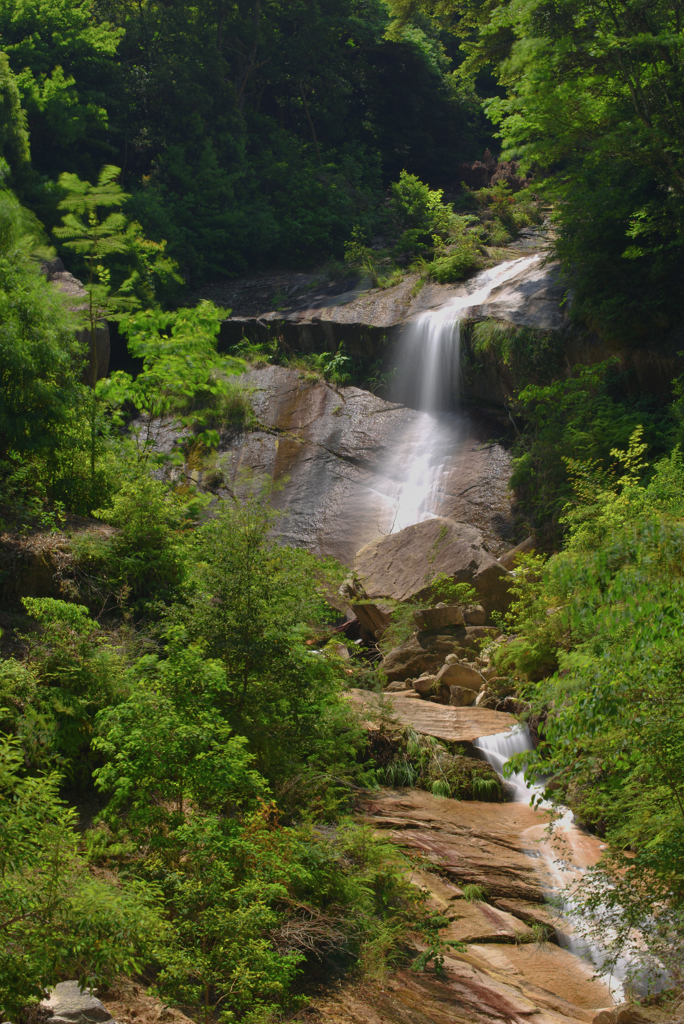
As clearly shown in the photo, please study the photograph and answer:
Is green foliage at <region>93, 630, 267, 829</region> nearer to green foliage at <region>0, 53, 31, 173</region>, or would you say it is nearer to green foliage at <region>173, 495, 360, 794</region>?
green foliage at <region>173, 495, 360, 794</region>

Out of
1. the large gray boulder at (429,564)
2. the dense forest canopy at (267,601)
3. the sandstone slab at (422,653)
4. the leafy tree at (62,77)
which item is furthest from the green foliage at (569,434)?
the leafy tree at (62,77)

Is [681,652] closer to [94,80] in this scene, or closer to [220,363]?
[220,363]

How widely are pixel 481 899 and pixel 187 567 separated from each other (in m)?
4.46

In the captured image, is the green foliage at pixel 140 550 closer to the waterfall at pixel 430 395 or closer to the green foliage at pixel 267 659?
the green foliage at pixel 267 659

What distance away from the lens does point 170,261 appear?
2192 cm

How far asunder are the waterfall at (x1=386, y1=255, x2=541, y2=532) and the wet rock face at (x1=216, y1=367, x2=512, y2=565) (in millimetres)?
121

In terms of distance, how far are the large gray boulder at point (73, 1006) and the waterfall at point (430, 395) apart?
488 inches

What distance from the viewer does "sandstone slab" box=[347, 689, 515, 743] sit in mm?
8992

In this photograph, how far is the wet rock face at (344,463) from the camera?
15.6 metres

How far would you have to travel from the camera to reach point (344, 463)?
17422 millimetres

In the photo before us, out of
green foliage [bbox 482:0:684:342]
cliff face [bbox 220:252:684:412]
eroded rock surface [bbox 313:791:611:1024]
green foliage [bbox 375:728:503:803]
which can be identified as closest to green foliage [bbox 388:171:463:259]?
cliff face [bbox 220:252:684:412]

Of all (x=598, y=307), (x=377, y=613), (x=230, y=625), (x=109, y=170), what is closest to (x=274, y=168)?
(x=109, y=170)

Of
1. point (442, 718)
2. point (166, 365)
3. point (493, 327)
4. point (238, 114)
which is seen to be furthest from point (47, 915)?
point (238, 114)

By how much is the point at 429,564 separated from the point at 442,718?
12.8ft
